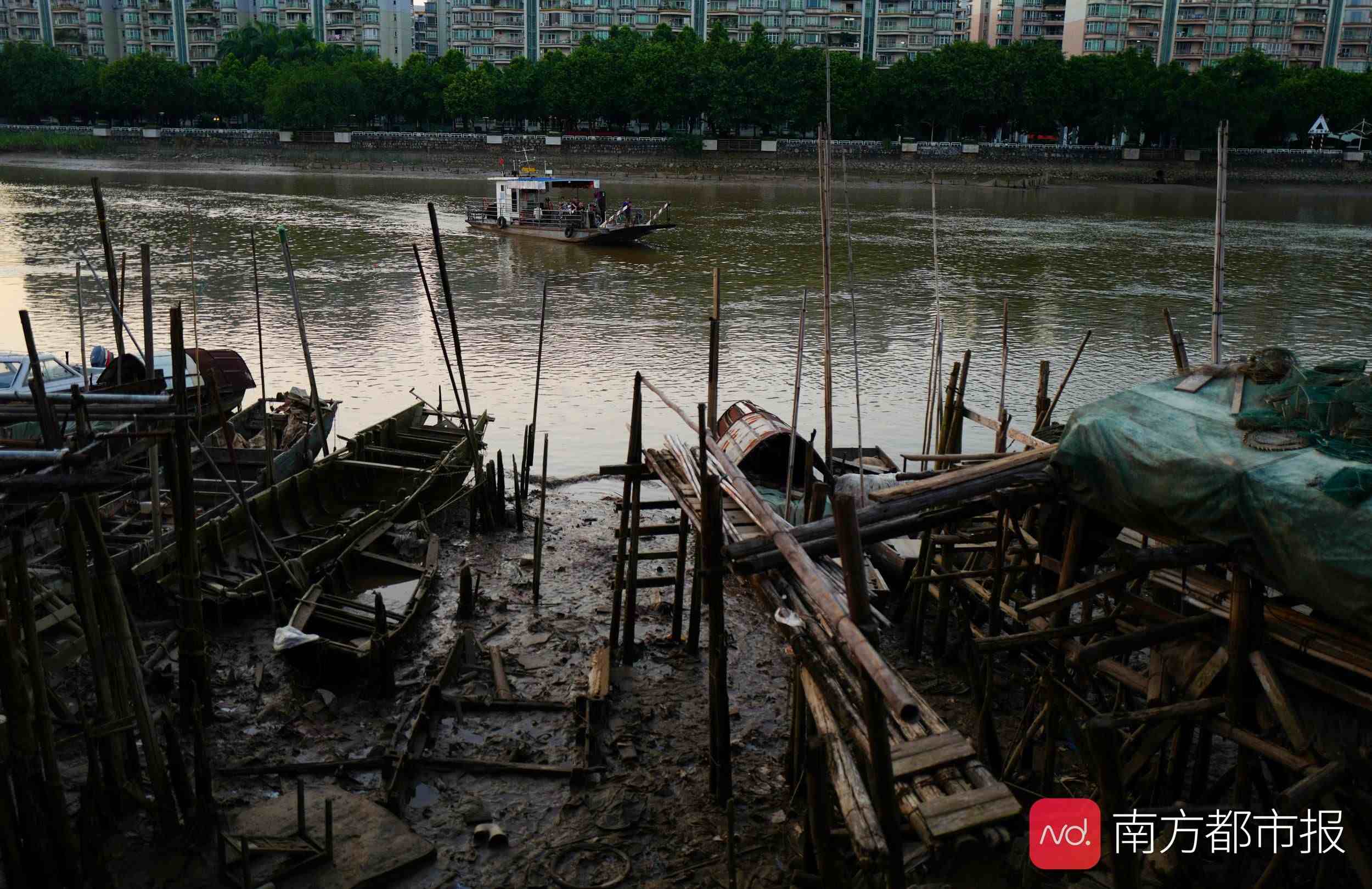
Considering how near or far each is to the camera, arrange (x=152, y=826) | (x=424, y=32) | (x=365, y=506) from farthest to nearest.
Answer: (x=424, y=32), (x=365, y=506), (x=152, y=826)

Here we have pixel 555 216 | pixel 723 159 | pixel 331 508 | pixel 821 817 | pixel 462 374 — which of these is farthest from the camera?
pixel 723 159

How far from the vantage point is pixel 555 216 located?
42000 mm

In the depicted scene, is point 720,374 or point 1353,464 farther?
point 720,374

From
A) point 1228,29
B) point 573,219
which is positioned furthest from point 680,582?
point 1228,29

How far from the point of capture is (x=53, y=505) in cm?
635

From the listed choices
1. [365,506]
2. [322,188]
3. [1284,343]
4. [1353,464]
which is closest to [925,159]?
[322,188]

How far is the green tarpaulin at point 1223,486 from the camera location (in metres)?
6.06

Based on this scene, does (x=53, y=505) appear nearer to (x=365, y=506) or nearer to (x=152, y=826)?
(x=152, y=826)

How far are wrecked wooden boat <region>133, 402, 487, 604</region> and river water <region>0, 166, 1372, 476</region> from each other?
208 centimetres

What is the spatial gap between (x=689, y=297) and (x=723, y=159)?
157ft

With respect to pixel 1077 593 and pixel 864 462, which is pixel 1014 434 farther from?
pixel 864 462

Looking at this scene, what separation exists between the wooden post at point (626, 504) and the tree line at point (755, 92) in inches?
2886

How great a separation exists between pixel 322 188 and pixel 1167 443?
62.6 metres

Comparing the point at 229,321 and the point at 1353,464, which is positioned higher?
the point at 1353,464
